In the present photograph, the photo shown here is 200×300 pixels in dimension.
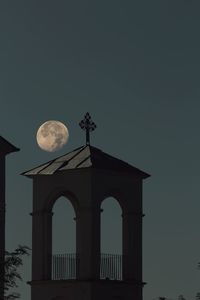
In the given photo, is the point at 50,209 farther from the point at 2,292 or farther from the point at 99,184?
the point at 2,292

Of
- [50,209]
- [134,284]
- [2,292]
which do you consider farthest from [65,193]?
[2,292]

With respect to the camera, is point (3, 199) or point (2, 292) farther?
point (3, 199)

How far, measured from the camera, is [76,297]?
53875mm

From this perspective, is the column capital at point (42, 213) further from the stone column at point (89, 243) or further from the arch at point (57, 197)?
the stone column at point (89, 243)

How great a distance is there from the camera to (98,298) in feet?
176

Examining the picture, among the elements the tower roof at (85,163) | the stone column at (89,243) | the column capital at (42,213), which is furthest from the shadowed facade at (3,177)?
the stone column at (89,243)

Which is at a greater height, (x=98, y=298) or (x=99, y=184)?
(x=99, y=184)

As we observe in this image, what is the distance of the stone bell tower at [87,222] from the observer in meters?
54.3

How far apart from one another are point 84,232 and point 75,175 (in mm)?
2278

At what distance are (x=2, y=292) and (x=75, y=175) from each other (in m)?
8.07

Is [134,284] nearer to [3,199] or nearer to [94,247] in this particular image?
[94,247]

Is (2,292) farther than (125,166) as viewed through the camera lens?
No

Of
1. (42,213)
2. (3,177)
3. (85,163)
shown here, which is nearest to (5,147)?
(3,177)

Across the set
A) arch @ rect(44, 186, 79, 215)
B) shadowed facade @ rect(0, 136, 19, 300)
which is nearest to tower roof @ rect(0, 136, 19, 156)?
shadowed facade @ rect(0, 136, 19, 300)
